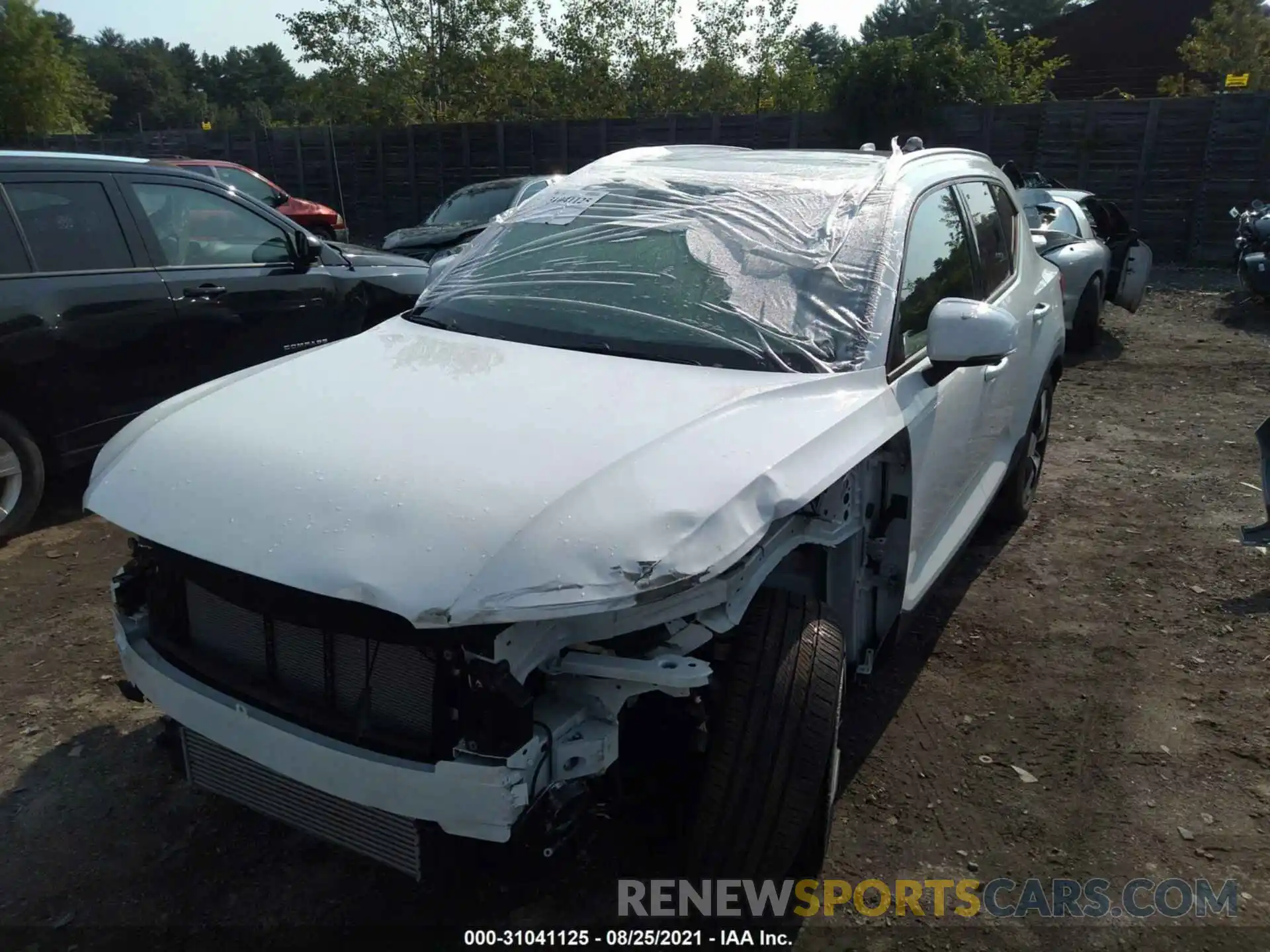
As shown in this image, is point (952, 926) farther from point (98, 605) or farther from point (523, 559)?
point (98, 605)

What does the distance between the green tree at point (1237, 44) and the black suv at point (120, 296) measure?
21.9 meters

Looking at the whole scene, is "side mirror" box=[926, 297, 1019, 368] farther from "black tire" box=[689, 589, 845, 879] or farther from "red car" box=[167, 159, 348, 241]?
"red car" box=[167, 159, 348, 241]

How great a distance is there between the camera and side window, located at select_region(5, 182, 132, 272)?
4699 millimetres

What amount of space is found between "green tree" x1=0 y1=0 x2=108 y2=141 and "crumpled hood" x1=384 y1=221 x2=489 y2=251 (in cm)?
2673

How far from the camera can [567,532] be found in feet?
6.32

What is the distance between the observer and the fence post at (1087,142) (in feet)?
48.6

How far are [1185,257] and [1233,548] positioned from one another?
11.9 metres

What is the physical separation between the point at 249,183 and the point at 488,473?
39.6ft

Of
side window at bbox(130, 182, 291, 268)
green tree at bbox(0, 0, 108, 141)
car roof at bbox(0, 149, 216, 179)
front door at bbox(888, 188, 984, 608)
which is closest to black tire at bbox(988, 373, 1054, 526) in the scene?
front door at bbox(888, 188, 984, 608)

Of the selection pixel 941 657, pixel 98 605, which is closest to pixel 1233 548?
pixel 941 657

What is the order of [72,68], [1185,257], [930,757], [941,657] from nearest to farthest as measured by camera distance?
[930,757] → [941,657] → [1185,257] → [72,68]

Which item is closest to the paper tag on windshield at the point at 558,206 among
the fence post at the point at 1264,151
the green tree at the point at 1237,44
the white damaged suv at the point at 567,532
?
the white damaged suv at the point at 567,532

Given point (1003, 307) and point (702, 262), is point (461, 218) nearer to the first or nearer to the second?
point (1003, 307)

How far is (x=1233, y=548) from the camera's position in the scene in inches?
185
